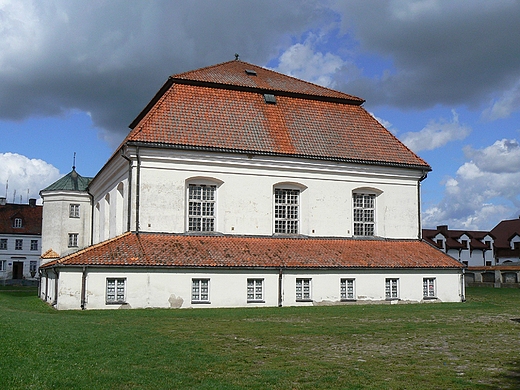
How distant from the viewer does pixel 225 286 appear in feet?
82.3

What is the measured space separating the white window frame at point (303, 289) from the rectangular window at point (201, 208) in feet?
15.5

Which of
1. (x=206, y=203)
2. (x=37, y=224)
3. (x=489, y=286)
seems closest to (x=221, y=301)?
(x=206, y=203)

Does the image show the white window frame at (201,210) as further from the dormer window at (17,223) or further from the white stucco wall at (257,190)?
the dormer window at (17,223)

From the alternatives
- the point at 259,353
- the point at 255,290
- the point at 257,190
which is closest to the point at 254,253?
the point at 255,290

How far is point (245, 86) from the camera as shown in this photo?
3061cm

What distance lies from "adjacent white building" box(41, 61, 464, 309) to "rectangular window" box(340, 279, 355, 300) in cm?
5

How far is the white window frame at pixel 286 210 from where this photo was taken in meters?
28.9

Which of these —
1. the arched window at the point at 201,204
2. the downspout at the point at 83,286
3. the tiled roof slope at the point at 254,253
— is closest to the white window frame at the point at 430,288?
the tiled roof slope at the point at 254,253

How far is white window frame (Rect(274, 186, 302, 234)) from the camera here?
94.9 feet

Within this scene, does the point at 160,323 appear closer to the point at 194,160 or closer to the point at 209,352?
the point at 209,352

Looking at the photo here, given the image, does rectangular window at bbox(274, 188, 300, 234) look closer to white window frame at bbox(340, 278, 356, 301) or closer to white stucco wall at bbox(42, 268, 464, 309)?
white stucco wall at bbox(42, 268, 464, 309)

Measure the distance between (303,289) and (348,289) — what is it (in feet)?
7.61

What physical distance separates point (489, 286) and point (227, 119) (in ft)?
90.5

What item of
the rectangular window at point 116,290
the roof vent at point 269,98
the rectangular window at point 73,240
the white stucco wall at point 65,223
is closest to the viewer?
the rectangular window at point 116,290
